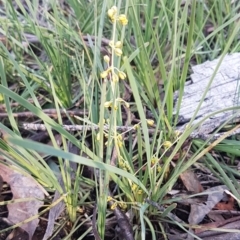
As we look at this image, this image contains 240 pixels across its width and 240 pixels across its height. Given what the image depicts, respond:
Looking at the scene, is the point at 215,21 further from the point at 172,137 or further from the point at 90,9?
the point at 172,137

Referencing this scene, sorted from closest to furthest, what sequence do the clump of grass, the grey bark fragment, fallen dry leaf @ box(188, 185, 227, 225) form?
the clump of grass, fallen dry leaf @ box(188, 185, 227, 225), the grey bark fragment

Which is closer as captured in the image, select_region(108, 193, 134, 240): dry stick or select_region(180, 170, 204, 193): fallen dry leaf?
select_region(108, 193, 134, 240): dry stick

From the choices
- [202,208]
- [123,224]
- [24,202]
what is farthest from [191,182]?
[24,202]

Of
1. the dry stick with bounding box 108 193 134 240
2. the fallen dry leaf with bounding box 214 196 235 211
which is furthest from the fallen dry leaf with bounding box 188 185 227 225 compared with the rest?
the dry stick with bounding box 108 193 134 240

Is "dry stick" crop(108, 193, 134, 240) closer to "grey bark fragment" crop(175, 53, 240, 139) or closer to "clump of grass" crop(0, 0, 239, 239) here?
"clump of grass" crop(0, 0, 239, 239)

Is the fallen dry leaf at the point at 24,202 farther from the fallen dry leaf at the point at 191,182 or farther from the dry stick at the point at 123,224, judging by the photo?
the fallen dry leaf at the point at 191,182

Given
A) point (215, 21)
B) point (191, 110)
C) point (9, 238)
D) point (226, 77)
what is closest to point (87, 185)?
point (9, 238)
